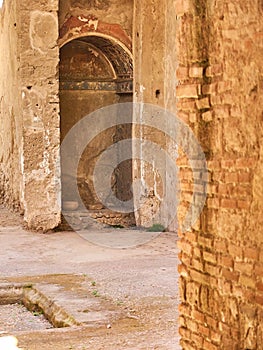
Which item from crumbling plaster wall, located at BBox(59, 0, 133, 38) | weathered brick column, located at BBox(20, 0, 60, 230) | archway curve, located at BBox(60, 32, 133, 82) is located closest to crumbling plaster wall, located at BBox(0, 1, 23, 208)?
weathered brick column, located at BBox(20, 0, 60, 230)

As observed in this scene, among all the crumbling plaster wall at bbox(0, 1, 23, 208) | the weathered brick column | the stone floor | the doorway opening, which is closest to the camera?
the stone floor

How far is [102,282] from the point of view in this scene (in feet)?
22.7

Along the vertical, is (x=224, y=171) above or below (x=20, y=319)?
above

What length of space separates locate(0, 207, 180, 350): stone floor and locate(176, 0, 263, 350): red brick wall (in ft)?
3.86

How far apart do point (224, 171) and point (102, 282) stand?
146 inches

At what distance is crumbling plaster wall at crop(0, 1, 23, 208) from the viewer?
11133mm

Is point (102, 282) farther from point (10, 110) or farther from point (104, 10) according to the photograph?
point (10, 110)

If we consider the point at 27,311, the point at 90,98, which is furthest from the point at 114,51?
the point at 27,311

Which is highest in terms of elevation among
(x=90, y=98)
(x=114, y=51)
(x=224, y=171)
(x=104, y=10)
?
(x=104, y=10)

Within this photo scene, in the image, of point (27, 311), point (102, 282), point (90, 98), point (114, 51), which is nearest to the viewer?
point (27, 311)

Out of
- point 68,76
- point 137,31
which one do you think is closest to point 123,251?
point 137,31

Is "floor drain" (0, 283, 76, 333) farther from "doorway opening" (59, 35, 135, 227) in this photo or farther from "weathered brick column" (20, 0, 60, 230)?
"doorway opening" (59, 35, 135, 227)

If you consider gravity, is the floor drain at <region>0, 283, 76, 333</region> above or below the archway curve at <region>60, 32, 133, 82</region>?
below

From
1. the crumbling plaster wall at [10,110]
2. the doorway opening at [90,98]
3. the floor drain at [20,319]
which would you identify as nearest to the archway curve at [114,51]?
the doorway opening at [90,98]
